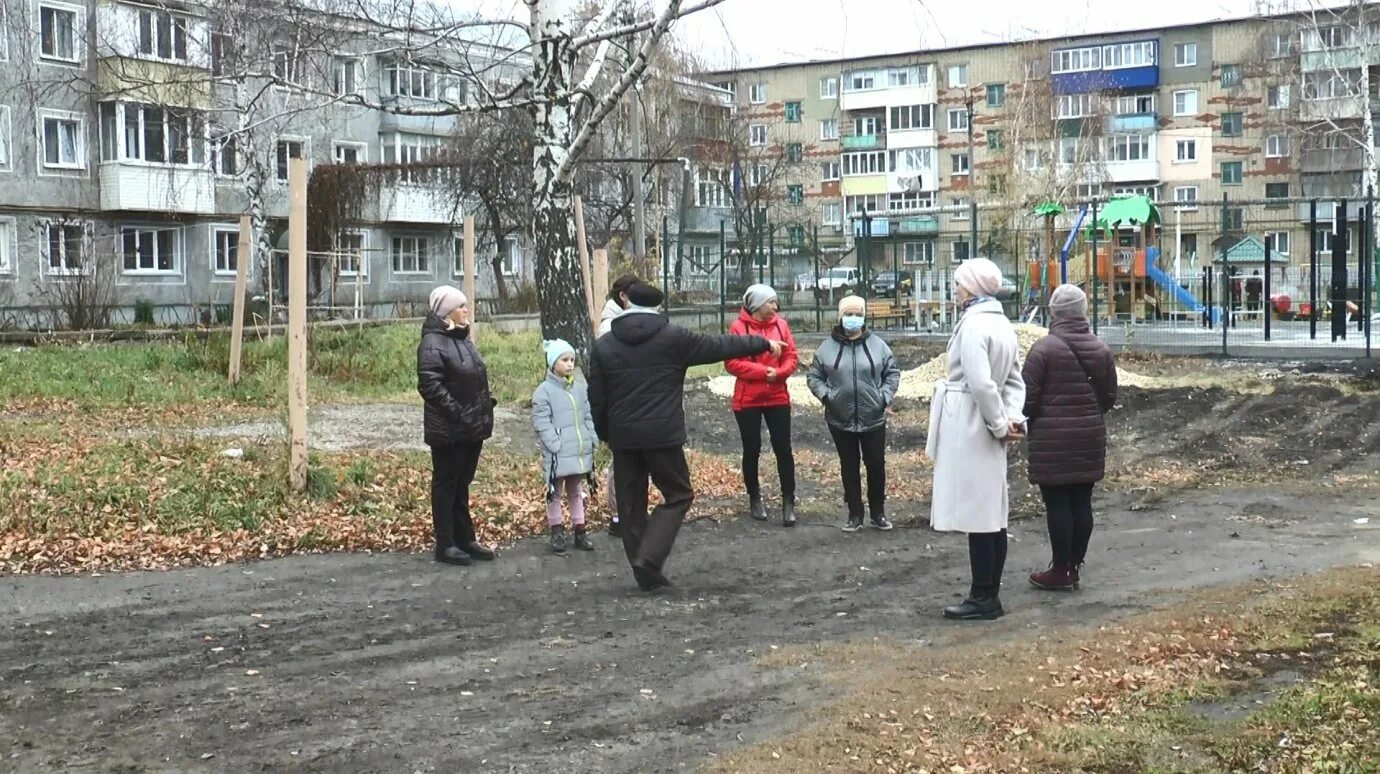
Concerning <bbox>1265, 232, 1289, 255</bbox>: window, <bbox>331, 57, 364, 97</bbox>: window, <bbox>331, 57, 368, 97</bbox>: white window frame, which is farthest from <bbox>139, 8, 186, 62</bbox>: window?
<bbox>1265, 232, 1289, 255</bbox>: window

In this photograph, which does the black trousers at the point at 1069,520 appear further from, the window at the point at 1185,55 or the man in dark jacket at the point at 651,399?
the window at the point at 1185,55

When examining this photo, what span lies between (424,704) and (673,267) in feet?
101

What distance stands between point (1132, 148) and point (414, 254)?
38.5 m

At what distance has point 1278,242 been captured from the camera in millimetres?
28422

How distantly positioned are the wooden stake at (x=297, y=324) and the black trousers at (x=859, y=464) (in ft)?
12.7

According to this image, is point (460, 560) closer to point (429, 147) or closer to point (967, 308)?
point (967, 308)

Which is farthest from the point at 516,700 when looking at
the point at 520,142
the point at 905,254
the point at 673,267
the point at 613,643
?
the point at 520,142

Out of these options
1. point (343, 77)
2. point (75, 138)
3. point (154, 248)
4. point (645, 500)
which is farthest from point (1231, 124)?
point (645, 500)

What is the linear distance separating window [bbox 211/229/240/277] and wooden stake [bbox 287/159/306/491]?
37340 millimetres

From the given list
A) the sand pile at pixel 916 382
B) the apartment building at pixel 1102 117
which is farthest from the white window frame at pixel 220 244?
the sand pile at pixel 916 382

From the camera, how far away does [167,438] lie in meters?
13.0

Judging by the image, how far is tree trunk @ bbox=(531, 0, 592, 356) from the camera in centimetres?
1197

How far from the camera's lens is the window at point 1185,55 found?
245 feet

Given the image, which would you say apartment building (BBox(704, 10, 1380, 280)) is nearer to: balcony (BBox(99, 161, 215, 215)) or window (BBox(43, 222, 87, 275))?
balcony (BBox(99, 161, 215, 215))
